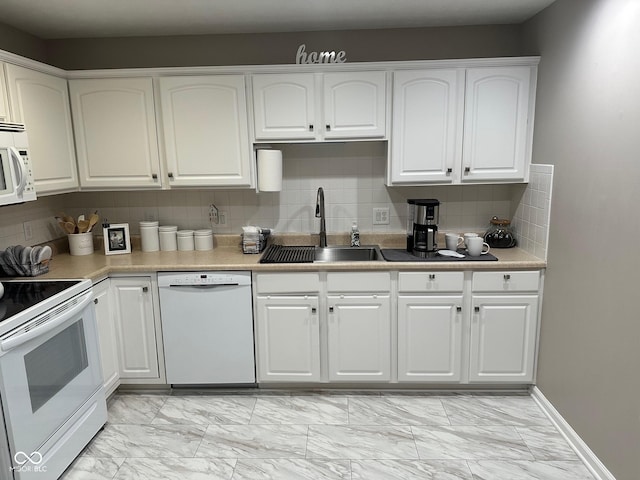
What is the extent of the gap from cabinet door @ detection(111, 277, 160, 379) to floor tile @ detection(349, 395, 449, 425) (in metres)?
1.33

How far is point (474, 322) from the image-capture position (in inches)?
109

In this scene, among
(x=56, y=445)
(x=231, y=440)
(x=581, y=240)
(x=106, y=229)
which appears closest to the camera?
(x=56, y=445)

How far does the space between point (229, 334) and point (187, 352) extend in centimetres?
30

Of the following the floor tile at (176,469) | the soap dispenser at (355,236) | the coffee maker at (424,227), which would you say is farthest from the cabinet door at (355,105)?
the floor tile at (176,469)

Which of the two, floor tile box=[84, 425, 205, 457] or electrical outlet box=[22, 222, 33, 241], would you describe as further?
electrical outlet box=[22, 222, 33, 241]

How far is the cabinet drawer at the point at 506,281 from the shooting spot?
2.69 metres

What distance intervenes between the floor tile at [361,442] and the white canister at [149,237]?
1654 millimetres

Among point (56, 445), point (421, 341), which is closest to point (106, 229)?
point (56, 445)

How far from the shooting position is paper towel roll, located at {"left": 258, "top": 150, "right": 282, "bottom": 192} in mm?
2914

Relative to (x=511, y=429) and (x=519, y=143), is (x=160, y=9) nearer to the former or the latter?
(x=519, y=143)

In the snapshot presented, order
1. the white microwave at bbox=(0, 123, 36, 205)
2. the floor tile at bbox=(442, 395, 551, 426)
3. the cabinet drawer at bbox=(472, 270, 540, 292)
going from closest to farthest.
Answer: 1. the white microwave at bbox=(0, 123, 36, 205)
2. the floor tile at bbox=(442, 395, 551, 426)
3. the cabinet drawer at bbox=(472, 270, 540, 292)

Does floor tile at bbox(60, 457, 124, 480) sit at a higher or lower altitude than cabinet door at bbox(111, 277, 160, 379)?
lower

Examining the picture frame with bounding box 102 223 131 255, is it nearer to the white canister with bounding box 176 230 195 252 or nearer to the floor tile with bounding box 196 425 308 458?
the white canister with bounding box 176 230 195 252

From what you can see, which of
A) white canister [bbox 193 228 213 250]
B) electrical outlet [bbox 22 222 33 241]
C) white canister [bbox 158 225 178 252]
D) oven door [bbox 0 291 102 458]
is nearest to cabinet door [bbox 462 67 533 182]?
white canister [bbox 193 228 213 250]
